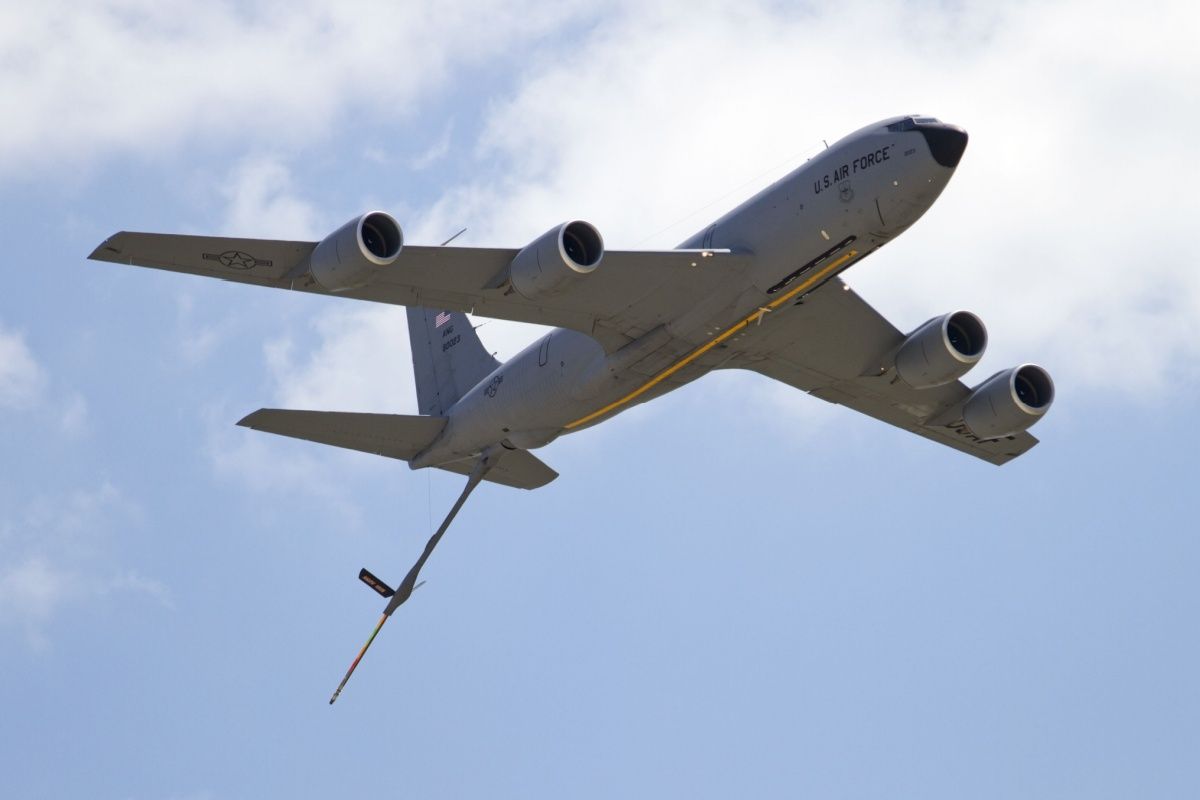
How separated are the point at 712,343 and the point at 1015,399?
8.76 m

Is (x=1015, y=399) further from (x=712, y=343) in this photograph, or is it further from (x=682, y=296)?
(x=682, y=296)

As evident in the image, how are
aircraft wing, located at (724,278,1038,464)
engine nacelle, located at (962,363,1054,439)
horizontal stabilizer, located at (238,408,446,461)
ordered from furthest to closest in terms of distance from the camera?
engine nacelle, located at (962,363,1054,439), horizontal stabilizer, located at (238,408,446,461), aircraft wing, located at (724,278,1038,464)

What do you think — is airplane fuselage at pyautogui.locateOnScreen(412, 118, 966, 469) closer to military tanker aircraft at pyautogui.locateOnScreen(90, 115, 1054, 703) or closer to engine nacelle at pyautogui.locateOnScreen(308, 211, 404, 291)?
military tanker aircraft at pyautogui.locateOnScreen(90, 115, 1054, 703)

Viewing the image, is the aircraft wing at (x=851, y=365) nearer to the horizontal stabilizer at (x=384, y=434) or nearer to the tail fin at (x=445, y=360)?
the horizontal stabilizer at (x=384, y=434)

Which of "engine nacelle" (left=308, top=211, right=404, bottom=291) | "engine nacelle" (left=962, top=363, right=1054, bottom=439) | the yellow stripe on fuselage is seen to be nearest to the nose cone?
the yellow stripe on fuselage

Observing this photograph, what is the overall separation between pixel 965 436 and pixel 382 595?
1565cm

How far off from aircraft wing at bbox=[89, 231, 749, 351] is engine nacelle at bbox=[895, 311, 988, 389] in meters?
6.71

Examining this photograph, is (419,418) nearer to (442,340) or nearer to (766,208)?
(442,340)

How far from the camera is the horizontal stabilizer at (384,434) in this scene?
150 ft

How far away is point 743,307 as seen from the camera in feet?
137

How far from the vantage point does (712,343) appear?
42938 mm

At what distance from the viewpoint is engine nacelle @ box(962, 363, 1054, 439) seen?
155 ft

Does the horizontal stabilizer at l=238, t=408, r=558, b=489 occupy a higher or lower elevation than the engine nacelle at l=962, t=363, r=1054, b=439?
higher

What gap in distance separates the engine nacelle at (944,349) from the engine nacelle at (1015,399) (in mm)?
2285
